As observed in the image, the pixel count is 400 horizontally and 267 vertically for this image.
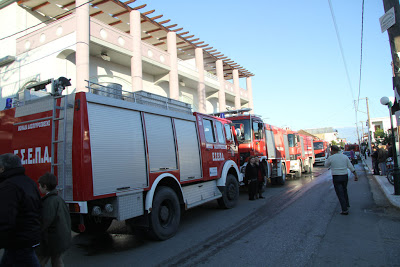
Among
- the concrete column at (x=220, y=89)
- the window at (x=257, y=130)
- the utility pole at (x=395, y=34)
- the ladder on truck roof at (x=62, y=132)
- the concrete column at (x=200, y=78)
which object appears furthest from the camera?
the concrete column at (x=220, y=89)

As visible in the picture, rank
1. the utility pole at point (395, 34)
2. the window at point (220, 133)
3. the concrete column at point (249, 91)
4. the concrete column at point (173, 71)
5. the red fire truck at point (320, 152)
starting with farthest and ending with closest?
the concrete column at point (249, 91)
the red fire truck at point (320, 152)
the concrete column at point (173, 71)
the window at point (220, 133)
the utility pole at point (395, 34)

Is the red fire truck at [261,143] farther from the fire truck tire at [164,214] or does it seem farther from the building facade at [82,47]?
the building facade at [82,47]

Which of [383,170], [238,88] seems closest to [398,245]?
[383,170]

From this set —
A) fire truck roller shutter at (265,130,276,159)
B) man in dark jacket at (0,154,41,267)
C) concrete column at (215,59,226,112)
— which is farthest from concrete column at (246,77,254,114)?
man in dark jacket at (0,154,41,267)

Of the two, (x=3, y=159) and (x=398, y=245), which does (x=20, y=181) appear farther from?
(x=398, y=245)

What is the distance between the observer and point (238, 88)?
99.6 feet

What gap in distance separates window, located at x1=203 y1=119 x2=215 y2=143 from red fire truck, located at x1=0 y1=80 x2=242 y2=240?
0.89 m

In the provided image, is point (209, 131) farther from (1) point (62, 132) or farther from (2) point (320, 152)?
(2) point (320, 152)

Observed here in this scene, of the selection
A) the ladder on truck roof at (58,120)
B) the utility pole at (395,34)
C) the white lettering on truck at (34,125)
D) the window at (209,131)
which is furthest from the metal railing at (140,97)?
the utility pole at (395,34)

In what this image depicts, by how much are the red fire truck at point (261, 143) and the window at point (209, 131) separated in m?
1.89

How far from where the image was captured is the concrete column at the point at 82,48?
14.1 metres

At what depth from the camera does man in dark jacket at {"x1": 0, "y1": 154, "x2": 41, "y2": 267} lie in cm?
239

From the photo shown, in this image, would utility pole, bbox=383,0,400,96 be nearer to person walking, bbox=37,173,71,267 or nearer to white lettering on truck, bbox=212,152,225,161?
white lettering on truck, bbox=212,152,225,161

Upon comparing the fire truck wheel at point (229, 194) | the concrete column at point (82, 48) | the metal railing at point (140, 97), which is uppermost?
the concrete column at point (82, 48)
